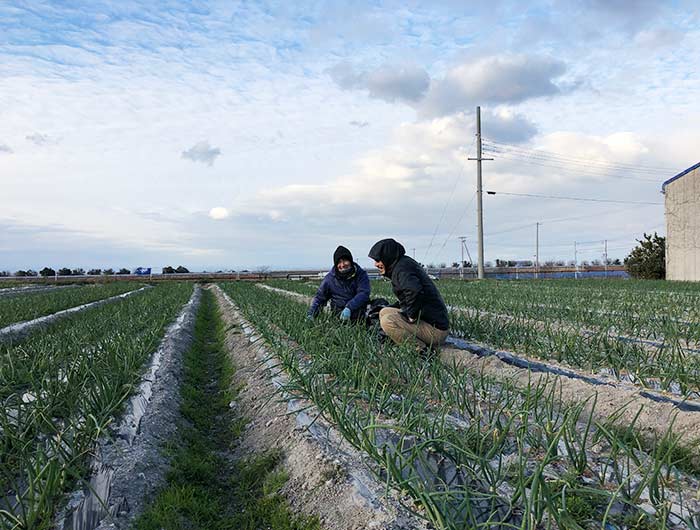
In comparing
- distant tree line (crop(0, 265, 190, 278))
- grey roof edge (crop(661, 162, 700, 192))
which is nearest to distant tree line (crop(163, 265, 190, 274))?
distant tree line (crop(0, 265, 190, 278))

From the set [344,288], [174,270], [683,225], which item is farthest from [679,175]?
[174,270]

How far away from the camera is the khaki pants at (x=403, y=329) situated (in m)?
5.23

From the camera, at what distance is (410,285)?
16.3 feet

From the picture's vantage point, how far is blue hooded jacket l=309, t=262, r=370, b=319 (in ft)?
21.2

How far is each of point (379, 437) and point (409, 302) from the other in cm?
228

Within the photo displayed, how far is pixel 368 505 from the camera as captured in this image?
7.21ft

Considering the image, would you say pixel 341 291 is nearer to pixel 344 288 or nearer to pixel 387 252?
pixel 344 288

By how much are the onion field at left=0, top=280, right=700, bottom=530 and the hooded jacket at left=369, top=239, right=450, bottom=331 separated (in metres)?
0.54

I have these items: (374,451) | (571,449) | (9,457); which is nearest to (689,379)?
(571,449)

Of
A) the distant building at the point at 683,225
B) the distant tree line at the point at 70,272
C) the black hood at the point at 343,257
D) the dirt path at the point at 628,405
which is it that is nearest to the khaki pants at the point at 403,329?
the dirt path at the point at 628,405

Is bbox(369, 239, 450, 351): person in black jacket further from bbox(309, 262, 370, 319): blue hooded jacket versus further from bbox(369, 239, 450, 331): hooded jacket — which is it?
bbox(309, 262, 370, 319): blue hooded jacket

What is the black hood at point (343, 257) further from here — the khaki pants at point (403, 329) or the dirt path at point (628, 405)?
the dirt path at point (628, 405)

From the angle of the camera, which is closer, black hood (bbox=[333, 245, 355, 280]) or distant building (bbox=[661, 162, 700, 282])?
black hood (bbox=[333, 245, 355, 280])

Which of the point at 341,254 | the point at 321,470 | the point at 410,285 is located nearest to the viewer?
the point at 321,470
